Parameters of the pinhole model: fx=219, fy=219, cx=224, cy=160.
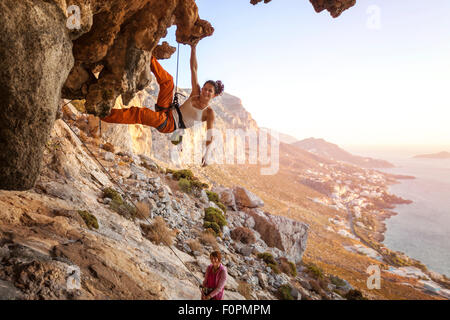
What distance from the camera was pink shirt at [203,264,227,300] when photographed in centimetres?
436

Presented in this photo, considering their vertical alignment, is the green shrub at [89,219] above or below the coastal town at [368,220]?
above

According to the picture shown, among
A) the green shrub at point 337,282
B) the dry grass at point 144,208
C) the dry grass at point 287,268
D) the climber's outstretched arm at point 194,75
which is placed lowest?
the green shrub at point 337,282

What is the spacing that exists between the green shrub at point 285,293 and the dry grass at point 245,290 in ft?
6.33

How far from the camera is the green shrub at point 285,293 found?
902 centimetres

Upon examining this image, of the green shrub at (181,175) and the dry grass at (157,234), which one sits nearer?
the dry grass at (157,234)

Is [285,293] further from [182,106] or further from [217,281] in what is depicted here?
[182,106]

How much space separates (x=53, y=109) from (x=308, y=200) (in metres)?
60.6

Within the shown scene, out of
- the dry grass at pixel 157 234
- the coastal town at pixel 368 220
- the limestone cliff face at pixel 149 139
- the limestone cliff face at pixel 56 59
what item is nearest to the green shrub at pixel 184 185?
the limestone cliff face at pixel 149 139

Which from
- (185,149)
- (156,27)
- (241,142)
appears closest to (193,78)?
(156,27)

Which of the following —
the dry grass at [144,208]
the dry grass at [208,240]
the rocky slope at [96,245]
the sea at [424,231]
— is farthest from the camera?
the sea at [424,231]

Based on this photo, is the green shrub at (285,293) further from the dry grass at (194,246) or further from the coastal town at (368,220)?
the coastal town at (368,220)

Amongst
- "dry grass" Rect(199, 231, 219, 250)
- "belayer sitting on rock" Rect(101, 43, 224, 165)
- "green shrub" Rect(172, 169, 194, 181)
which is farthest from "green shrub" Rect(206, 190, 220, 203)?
"belayer sitting on rock" Rect(101, 43, 224, 165)

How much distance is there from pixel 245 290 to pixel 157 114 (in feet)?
21.2

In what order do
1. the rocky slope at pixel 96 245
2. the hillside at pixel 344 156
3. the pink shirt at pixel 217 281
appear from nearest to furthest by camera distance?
the rocky slope at pixel 96 245 → the pink shirt at pixel 217 281 → the hillside at pixel 344 156
